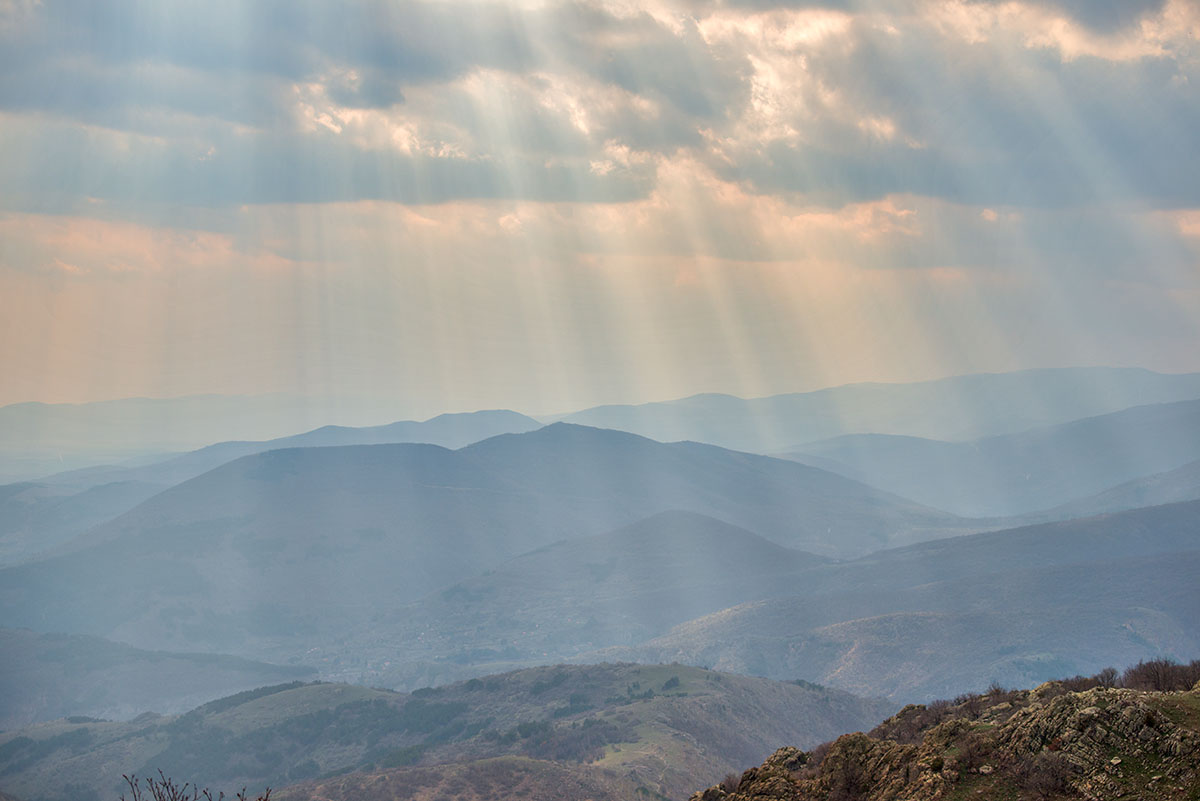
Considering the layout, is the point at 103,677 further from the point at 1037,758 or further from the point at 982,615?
the point at 1037,758

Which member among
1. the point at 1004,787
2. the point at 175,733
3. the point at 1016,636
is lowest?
the point at 1016,636

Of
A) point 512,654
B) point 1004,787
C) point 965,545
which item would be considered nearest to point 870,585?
point 965,545

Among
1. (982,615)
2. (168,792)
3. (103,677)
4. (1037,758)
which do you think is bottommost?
(982,615)

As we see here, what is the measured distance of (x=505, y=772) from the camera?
64062 mm

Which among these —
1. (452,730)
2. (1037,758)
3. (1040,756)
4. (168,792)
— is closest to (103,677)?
(452,730)

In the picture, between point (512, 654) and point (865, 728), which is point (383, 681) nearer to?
point (512, 654)

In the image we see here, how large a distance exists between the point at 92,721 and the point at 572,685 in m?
61.2

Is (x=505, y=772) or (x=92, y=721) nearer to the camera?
(x=505, y=772)

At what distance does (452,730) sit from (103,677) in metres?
92.2

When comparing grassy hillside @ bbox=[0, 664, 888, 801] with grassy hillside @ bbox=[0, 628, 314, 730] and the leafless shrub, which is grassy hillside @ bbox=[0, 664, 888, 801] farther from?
grassy hillside @ bbox=[0, 628, 314, 730]

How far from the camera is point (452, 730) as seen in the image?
10006 cm

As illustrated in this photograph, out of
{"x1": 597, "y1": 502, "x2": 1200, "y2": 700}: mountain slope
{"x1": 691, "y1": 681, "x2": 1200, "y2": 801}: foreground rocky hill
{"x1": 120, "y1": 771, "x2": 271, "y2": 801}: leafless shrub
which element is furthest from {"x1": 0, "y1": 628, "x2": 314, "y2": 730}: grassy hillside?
{"x1": 691, "y1": 681, "x2": 1200, "y2": 801}: foreground rocky hill

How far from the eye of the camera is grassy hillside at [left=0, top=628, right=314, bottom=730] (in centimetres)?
14888

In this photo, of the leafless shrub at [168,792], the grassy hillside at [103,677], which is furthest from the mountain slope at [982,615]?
the leafless shrub at [168,792]
